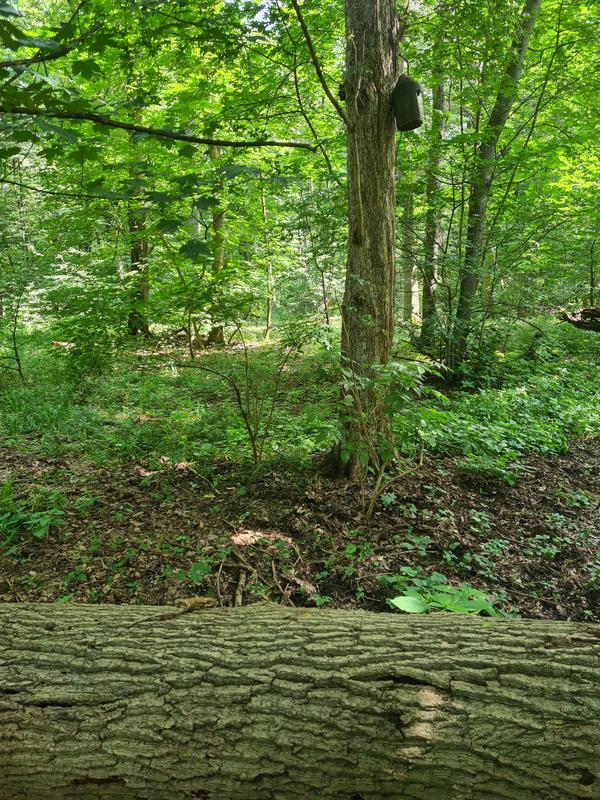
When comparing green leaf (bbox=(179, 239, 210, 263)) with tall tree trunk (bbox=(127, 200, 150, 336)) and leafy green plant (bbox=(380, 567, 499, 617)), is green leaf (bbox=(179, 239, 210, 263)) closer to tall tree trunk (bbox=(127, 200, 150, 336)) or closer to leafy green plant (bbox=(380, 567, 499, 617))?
leafy green plant (bbox=(380, 567, 499, 617))

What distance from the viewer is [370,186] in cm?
372

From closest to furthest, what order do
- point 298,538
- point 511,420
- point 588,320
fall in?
point 298,538
point 511,420
point 588,320

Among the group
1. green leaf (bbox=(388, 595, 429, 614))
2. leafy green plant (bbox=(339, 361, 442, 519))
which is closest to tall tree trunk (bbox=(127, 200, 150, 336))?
A: leafy green plant (bbox=(339, 361, 442, 519))

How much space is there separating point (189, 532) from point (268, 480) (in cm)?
87

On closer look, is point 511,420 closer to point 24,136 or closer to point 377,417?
point 377,417

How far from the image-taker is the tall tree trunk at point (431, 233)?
252 inches

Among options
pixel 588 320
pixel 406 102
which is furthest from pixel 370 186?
pixel 588 320

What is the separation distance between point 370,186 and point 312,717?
3.56m

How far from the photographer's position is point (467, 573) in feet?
10.1

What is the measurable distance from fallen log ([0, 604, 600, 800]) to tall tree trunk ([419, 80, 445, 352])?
229 inches

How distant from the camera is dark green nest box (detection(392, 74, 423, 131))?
3.43 meters

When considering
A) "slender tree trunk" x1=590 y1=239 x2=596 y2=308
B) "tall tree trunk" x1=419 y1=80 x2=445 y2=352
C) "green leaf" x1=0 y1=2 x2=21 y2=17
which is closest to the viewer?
"green leaf" x1=0 y1=2 x2=21 y2=17

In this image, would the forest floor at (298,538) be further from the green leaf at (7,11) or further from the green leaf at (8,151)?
the green leaf at (7,11)

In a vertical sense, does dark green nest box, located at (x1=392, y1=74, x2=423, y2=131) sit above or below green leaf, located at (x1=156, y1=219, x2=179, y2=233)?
above
